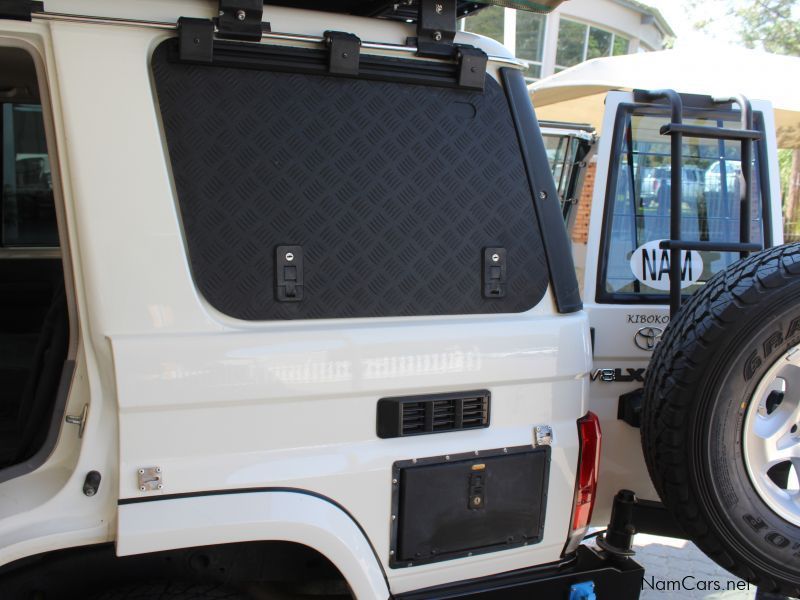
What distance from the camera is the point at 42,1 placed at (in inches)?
69.8

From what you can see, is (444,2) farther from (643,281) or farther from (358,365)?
(643,281)

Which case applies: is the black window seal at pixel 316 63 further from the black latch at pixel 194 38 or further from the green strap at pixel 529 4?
the green strap at pixel 529 4

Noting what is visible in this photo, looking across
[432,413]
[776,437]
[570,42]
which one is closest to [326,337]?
[432,413]

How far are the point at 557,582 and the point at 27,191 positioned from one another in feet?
11.3

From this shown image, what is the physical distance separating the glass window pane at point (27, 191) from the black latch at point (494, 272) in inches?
111

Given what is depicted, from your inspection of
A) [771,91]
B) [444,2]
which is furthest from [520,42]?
[444,2]

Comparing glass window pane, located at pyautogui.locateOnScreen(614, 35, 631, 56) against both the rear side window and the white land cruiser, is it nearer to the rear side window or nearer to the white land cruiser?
the rear side window

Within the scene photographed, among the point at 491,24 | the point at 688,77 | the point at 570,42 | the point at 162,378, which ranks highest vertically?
the point at 570,42

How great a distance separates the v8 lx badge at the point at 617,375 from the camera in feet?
10.8

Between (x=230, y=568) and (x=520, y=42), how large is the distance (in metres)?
16.5

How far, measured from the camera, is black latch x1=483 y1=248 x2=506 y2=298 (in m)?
2.14

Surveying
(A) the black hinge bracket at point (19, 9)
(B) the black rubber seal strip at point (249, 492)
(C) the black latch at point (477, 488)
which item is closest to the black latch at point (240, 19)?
(A) the black hinge bracket at point (19, 9)

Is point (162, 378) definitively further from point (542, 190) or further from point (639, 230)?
point (639, 230)

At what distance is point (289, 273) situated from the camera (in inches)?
76.0
